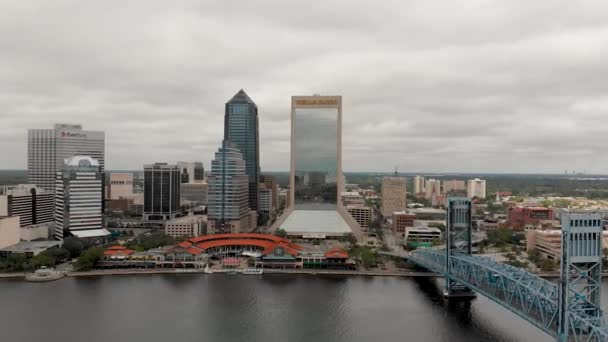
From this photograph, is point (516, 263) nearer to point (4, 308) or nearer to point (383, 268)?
point (383, 268)

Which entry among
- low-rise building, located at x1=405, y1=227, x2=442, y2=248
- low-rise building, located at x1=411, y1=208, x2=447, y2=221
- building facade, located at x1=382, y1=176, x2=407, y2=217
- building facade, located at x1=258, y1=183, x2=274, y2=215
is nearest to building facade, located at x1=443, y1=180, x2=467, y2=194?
building facade, located at x1=382, y1=176, x2=407, y2=217

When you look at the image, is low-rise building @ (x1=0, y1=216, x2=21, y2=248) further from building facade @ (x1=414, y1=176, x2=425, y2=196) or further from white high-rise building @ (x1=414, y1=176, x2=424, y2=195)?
white high-rise building @ (x1=414, y1=176, x2=424, y2=195)

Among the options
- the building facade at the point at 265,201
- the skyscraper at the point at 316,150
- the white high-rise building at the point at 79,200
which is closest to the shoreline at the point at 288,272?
the white high-rise building at the point at 79,200

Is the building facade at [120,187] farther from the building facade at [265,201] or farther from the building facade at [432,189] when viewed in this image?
the building facade at [432,189]

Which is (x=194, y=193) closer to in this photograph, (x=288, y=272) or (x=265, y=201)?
(x=265, y=201)

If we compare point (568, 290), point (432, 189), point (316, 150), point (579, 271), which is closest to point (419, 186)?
point (432, 189)

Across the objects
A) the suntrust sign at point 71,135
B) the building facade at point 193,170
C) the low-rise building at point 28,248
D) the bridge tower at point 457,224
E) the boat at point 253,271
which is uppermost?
the suntrust sign at point 71,135
